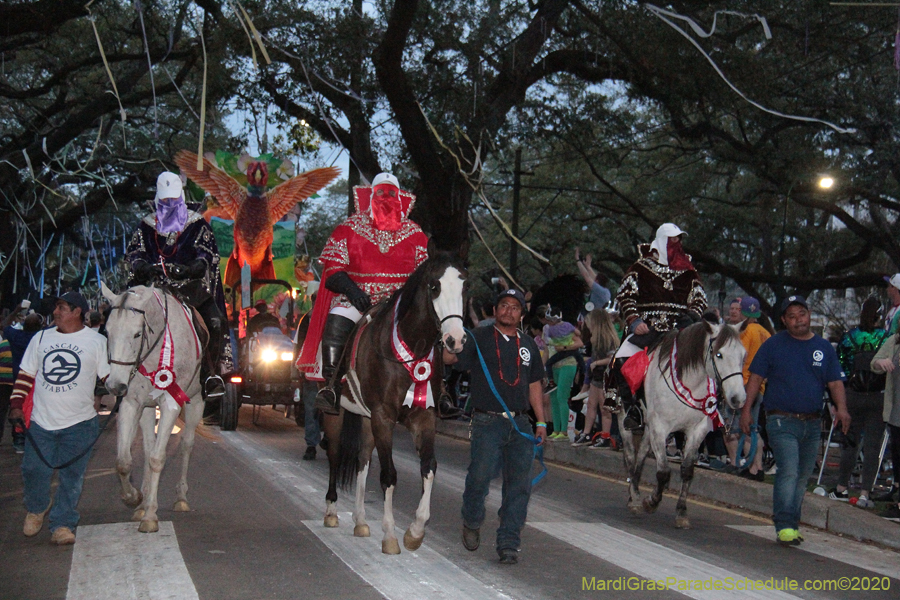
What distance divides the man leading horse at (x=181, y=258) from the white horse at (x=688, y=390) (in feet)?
14.1

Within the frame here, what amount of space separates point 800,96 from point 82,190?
94.0 ft

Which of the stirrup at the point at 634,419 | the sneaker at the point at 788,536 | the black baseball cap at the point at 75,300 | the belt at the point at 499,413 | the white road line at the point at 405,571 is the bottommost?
the white road line at the point at 405,571

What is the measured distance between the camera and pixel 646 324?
10688mm

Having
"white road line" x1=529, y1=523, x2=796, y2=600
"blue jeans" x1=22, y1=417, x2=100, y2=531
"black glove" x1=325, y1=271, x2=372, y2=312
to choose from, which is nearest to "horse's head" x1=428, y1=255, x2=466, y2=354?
"black glove" x1=325, y1=271, x2=372, y2=312

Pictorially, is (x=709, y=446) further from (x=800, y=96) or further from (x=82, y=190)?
(x=82, y=190)

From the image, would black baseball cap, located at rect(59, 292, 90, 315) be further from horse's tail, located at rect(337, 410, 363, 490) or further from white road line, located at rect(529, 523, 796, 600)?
white road line, located at rect(529, 523, 796, 600)

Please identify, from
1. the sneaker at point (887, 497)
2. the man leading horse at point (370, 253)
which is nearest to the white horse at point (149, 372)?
the man leading horse at point (370, 253)

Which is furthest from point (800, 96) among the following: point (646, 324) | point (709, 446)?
point (646, 324)

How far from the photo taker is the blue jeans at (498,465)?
24.8 ft

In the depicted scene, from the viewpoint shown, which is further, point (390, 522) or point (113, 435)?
point (113, 435)

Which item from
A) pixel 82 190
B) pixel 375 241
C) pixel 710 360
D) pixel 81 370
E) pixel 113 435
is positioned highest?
pixel 82 190

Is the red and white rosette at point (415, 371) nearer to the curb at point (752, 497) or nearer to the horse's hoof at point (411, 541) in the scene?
the horse's hoof at point (411, 541)

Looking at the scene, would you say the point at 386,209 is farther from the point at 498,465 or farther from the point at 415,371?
the point at 498,465

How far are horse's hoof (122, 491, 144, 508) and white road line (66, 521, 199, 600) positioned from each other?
246 mm
